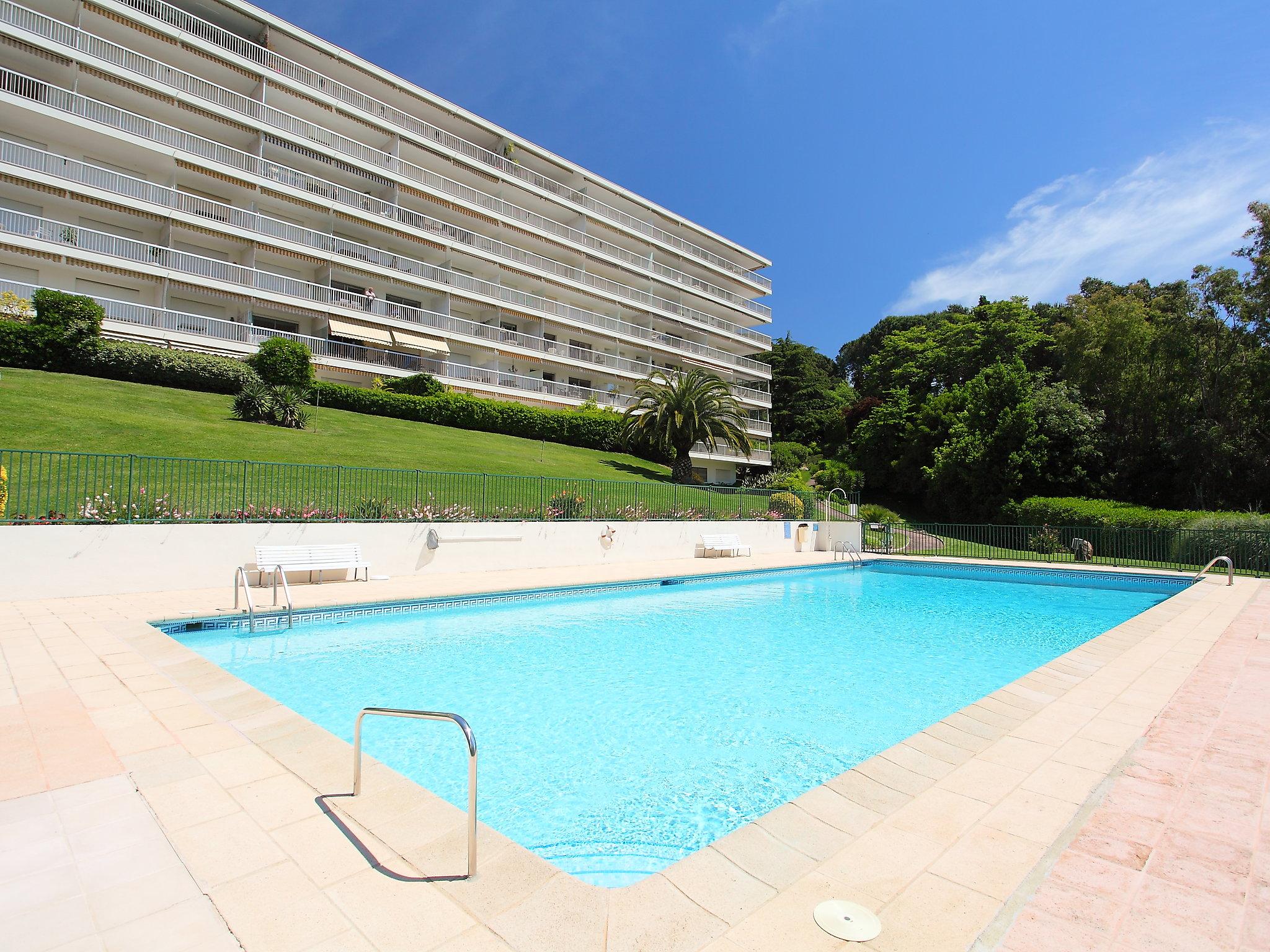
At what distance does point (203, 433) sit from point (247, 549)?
20.4 feet

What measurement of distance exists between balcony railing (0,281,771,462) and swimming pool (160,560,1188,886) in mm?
18983

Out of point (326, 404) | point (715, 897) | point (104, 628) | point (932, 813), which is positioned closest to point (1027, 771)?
point (932, 813)

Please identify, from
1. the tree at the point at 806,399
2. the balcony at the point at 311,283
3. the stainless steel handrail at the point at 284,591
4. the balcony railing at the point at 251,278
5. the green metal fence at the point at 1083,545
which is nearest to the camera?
the stainless steel handrail at the point at 284,591

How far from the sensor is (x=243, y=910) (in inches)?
88.4

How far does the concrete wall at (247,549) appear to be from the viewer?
910 centimetres

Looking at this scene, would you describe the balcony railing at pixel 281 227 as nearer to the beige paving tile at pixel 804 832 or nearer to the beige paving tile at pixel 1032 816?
the beige paving tile at pixel 804 832

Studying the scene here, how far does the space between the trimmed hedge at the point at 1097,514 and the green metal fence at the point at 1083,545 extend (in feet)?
2.56

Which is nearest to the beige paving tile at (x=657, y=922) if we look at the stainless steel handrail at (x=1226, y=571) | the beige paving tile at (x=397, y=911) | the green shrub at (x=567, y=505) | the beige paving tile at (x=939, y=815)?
the beige paving tile at (x=397, y=911)

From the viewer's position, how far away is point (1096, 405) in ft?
96.2

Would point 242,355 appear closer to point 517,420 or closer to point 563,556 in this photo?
point 517,420

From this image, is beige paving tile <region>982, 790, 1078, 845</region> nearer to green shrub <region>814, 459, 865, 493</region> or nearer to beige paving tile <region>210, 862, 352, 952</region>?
beige paving tile <region>210, 862, 352, 952</region>

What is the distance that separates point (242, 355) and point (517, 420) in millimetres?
11217

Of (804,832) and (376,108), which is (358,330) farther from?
(804,832)

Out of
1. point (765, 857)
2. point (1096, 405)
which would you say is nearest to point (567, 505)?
point (765, 857)
